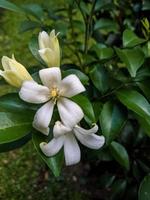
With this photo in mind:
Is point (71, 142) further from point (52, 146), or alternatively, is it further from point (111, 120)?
point (111, 120)

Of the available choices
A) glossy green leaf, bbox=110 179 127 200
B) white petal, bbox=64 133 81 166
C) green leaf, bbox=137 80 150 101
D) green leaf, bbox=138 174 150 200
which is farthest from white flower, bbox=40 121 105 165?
glossy green leaf, bbox=110 179 127 200

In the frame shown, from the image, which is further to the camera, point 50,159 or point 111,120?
point 111,120

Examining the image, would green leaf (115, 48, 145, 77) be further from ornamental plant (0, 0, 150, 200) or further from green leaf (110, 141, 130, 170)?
green leaf (110, 141, 130, 170)

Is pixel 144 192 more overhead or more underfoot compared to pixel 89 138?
more underfoot

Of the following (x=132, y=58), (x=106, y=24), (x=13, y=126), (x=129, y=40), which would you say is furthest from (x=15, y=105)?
(x=106, y=24)

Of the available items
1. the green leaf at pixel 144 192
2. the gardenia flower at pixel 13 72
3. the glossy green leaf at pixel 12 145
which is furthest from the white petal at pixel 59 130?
the green leaf at pixel 144 192

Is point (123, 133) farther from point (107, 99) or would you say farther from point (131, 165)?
point (107, 99)

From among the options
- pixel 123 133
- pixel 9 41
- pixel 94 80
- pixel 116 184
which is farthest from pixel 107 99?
pixel 9 41
